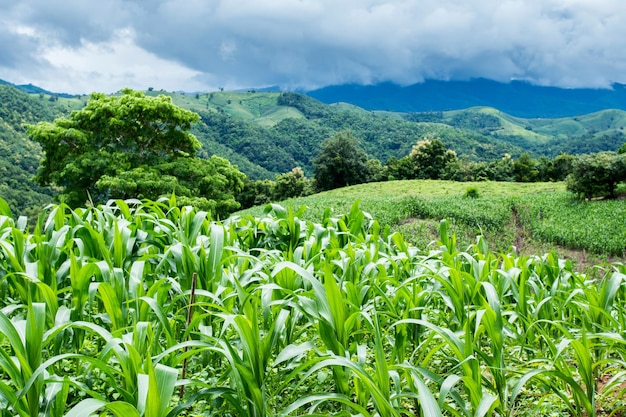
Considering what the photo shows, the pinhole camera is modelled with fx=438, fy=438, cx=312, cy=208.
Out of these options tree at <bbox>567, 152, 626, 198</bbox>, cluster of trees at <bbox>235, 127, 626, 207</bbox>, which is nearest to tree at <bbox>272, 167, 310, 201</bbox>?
Answer: cluster of trees at <bbox>235, 127, 626, 207</bbox>

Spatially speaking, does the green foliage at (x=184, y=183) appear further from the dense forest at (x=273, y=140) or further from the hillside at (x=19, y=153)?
the dense forest at (x=273, y=140)

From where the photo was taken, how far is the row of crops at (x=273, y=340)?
1382 millimetres

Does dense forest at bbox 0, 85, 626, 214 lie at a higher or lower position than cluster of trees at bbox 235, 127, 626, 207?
higher

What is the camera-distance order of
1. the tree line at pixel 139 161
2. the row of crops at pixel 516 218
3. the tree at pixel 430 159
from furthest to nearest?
1. the tree at pixel 430 159
2. the tree line at pixel 139 161
3. the row of crops at pixel 516 218

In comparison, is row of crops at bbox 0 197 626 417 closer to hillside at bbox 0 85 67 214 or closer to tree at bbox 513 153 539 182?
hillside at bbox 0 85 67 214

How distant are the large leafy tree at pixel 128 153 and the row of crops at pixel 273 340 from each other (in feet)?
54.3

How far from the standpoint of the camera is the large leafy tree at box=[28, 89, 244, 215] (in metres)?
19.3

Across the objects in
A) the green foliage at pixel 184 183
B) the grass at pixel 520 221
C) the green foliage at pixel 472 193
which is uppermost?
the green foliage at pixel 184 183

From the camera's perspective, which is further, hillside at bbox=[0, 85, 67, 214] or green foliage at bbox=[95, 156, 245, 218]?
hillside at bbox=[0, 85, 67, 214]

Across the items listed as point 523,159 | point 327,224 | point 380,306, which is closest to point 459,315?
point 380,306

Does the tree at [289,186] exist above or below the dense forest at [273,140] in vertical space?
below

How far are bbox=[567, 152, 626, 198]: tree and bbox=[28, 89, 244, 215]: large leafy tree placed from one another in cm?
1750

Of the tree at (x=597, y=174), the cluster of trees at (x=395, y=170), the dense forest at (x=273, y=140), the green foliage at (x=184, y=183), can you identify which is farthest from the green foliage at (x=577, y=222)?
the dense forest at (x=273, y=140)

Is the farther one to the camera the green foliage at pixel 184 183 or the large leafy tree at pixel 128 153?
the large leafy tree at pixel 128 153
